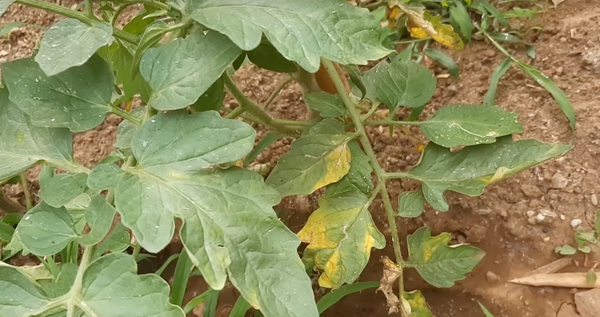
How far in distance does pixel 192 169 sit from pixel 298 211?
27.5 inches

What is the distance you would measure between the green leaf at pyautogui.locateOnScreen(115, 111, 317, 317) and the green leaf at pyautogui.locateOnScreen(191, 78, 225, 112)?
163 millimetres

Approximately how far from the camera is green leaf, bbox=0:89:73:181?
2.79 ft

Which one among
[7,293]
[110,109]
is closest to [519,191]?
[110,109]

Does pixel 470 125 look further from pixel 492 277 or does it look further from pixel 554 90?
pixel 554 90

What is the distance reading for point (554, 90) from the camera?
142 cm

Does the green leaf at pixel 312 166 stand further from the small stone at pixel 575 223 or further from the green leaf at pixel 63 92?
the small stone at pixel 575 223

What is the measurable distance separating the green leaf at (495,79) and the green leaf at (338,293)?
571 mm

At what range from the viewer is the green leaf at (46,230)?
0.78 meters

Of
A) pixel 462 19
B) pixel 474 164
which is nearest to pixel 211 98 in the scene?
pixel 474 164

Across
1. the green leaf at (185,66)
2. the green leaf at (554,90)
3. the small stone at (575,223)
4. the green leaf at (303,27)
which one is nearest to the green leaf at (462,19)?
the green leaf at (554,90)

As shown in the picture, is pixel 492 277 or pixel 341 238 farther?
pixel 492 277

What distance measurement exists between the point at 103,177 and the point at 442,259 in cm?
63

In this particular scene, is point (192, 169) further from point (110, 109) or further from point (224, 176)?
point (110, 109)

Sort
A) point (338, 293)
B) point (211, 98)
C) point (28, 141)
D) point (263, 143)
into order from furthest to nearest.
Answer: point (263, 143)
point (338, 293)
point (211, 98)
point (28, 141)
